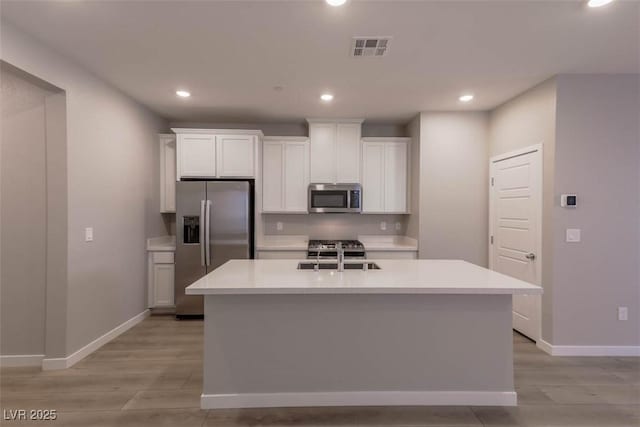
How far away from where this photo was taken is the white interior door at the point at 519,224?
10.5 ft

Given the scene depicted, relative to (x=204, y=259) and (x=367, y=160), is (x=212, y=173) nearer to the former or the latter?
(x=204, y=259)

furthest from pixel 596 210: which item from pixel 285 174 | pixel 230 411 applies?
pixel 230 411

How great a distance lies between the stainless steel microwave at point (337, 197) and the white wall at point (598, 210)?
7.31 ft

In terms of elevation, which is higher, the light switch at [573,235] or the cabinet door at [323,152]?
the cabinet door at [323,152]

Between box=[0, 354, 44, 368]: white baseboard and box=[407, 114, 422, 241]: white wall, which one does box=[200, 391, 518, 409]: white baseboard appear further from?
box=[407, 114, 422, 241]: white wall

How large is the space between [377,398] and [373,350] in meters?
0.33

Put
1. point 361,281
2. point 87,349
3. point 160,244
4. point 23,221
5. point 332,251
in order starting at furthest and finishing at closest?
1. point 160,244
2. point 332,251
3. point 87,349
4. point 23,221
5. point 361,281

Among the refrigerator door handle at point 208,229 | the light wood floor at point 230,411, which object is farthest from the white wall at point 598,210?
the refrigerator door handle at point 208,229

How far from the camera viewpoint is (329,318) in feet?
7.13

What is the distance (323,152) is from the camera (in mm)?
4426

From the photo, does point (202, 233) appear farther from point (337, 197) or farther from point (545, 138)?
point (545, 138)

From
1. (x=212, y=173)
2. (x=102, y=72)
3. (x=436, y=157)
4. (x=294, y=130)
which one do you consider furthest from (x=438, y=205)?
(x=102, y=72)

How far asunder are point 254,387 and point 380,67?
2786 millimetres

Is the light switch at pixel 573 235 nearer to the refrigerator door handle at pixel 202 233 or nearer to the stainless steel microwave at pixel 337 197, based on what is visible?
the stainless steel microwave at pixel 337 197
